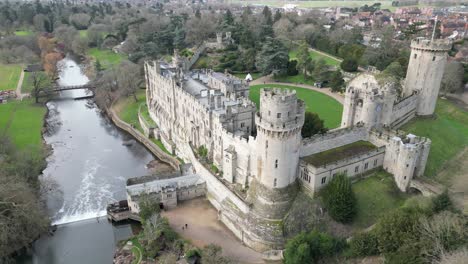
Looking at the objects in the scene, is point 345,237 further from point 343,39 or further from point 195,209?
point 343,39

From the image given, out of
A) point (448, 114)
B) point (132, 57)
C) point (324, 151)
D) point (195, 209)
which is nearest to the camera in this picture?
point (324, 151)

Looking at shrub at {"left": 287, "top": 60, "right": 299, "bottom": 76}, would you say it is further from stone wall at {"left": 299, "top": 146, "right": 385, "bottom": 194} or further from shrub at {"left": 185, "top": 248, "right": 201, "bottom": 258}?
shrub at {"left": 185, "top": 248, "right": 201, "bottom": 258}

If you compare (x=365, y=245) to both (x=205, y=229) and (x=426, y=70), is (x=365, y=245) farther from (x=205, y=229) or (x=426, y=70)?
(x=426, y=70)

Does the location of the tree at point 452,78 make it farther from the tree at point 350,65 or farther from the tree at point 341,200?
the tree at point 341,200

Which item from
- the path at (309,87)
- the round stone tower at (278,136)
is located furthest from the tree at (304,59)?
the round stone tower at (278,136)

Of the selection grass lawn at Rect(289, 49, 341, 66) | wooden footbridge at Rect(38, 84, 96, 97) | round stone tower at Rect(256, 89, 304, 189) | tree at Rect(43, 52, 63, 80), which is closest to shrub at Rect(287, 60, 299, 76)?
grass lawn at Rect(289, 49, 341, 66)

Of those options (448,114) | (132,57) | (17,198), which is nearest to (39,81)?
(132,57)
